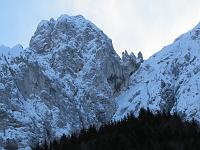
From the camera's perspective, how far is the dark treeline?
60531 millimetres

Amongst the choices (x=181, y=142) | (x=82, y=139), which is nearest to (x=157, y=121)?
(x=82, y=139)

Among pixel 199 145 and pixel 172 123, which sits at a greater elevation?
pixel 172 123

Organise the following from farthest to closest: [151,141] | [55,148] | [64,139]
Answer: [64,139] → [55,148] → [151,141]

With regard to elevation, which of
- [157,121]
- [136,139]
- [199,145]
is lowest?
[199,145]

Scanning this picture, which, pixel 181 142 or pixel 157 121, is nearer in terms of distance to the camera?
pixel 181 142

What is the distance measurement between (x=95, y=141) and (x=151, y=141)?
24.1ft

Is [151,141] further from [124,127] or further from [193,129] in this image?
[124,127]

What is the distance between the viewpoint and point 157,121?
75.0m

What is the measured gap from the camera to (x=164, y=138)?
6322 cm

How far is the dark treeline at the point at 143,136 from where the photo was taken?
199ft

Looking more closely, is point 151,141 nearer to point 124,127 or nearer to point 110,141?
point 110,141

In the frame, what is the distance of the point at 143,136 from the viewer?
2643 inches

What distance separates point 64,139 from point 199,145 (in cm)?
2302

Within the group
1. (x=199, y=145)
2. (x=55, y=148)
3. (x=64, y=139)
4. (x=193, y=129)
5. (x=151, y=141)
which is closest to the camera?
(x=199, y=145)
